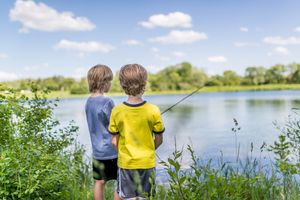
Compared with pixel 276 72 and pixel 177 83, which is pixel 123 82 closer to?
pixel 177 83

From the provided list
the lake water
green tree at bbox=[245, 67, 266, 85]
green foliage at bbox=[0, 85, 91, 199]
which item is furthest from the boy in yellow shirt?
green tree at bbox=[245, 67, 266, 85]

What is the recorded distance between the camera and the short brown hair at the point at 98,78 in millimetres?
2703

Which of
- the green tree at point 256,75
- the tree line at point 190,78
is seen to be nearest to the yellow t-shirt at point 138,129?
the tree line at point 190,78

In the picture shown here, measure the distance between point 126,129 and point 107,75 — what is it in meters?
0.58

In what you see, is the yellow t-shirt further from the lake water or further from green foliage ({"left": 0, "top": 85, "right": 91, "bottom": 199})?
green foliage ({"left": 0, "top": 85, "right": 91, "bottom": 199})

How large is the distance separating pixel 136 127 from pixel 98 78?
606mm

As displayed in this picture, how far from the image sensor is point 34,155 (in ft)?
8.81

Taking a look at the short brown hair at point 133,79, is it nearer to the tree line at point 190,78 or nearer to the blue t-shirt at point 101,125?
the blue t-shirt at point 101,125

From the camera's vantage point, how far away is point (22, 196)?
2424 millimetres

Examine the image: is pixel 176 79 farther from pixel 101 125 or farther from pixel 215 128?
pixel 101 125

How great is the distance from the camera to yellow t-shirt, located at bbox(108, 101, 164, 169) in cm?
227

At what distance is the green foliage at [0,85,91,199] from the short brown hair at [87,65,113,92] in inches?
22.9

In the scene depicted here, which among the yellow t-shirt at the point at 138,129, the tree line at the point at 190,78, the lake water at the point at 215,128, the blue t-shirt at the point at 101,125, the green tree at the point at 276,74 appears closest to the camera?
the yellow t-shirt at the point at 138,129

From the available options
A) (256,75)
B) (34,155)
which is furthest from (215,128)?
(256,75)
